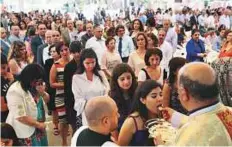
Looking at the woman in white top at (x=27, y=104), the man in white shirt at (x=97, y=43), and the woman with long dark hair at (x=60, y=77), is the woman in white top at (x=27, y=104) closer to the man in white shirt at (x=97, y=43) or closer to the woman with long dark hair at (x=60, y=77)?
the woman with long dark hair at (x=60, y=77)

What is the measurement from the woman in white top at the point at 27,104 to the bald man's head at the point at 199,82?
66.7 inches

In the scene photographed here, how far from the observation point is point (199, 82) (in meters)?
2.12

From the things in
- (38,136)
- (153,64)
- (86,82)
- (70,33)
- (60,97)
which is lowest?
(38,136)

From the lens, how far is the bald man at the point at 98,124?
231 centimetres

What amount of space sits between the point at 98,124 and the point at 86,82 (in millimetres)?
1876

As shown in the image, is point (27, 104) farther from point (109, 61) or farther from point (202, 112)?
point (109, 61)

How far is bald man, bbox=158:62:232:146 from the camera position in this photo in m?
2.04

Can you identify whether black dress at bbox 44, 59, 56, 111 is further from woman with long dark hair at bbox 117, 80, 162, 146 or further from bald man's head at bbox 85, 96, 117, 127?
bald man's head at bbox 85, 96, 117, 127

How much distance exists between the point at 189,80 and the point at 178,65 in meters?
1.70

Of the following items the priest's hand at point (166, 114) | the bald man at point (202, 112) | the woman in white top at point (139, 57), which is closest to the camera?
the bald man at point (202, 112)

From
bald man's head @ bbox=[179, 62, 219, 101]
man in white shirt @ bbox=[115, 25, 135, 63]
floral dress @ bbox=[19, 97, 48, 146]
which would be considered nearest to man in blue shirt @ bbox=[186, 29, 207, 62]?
man in white shirt @ bbox=[115, 25, 135, 63]

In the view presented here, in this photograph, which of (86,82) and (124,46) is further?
(124,46)

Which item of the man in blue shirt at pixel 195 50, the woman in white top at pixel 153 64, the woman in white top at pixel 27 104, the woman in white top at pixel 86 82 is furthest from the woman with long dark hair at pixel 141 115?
the man in blue shirt at pixel 195 50

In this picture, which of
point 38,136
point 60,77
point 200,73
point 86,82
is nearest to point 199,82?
point 200,73
